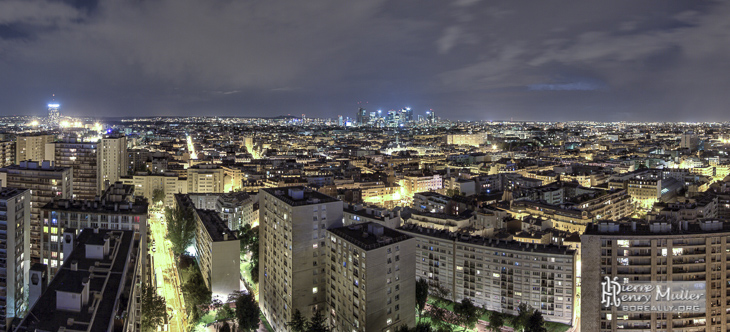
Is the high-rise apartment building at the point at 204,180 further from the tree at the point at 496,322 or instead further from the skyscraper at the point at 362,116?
the skyscraper at the point at 362,116

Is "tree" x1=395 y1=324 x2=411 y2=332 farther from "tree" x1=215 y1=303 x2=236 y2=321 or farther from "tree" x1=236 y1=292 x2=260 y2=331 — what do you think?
"tree" x1=215 y1=303 x2=236 y2=321

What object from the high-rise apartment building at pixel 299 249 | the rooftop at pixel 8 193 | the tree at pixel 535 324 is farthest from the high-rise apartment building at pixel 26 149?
the tree at pixel 535 324

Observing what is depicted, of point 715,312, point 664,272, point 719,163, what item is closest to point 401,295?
point 664,272

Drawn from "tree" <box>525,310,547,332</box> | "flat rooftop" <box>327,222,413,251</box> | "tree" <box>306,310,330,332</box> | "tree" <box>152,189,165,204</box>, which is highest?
"flat rooftop" <box>327,222,413,251</box>

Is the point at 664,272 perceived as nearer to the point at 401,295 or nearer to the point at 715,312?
the point at 715,312

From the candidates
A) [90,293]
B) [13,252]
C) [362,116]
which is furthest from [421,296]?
[362,116]

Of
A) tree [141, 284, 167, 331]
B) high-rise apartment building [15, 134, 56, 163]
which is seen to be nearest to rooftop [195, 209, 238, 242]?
tree [141, 284, 167, 331]

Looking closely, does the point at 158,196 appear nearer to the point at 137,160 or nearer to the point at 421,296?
the point at 137,160
